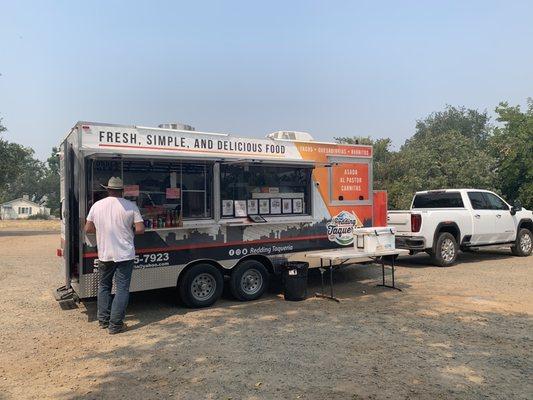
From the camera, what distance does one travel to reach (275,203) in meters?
8.34

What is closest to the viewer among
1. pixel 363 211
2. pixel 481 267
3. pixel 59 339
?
pixel 59 339

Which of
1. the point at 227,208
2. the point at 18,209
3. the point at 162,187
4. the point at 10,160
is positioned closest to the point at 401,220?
the point at 227,208

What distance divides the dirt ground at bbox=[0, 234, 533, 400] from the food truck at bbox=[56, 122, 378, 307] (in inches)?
24.1

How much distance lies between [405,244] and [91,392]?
9.19 m

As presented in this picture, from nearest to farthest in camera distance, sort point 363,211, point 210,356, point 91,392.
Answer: point 91,392 < point 210,356 < point 363,211

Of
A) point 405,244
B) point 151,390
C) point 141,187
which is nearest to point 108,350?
point 151,390

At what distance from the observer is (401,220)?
476 inches

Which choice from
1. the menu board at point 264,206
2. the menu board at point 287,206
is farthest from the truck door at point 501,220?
the menu board at point 264,206

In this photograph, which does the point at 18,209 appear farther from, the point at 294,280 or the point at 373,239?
the point at 373,239

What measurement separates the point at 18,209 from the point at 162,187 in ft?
317

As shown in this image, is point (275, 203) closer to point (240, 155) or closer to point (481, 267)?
point (240, 155)

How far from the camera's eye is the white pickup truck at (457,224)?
11758 millimetres

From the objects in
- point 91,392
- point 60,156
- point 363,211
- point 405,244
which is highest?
point 60,156

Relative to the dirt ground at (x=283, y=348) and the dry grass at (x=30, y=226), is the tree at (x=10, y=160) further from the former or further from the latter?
the dirt ground at (x=283, y=348)
